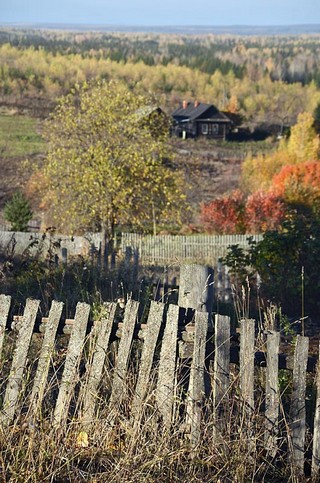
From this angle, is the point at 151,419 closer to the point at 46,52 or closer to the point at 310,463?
the point at 310,463

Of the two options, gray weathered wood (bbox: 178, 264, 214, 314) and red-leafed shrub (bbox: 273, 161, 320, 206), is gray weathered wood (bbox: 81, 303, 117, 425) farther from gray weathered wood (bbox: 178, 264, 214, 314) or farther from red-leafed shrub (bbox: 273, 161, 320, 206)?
red-leafed shrub (bbox: 273, 161, 320, 206)

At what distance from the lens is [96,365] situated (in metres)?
4.24

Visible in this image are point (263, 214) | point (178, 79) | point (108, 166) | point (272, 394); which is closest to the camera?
point (272, 394)

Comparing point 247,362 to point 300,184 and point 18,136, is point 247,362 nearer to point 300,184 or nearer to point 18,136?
point 300,184

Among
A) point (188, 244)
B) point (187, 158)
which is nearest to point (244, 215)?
point (188, 244)

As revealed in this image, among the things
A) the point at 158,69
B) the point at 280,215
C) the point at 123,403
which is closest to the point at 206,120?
the point at 158,69

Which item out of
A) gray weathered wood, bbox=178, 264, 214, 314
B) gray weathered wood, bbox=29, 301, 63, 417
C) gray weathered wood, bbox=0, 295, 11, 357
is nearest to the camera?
gray weathered wood, bbox=29, 301, 63, 417

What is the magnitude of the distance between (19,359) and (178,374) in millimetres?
1006

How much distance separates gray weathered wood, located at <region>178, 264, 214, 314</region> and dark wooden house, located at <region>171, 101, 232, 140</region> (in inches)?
2428

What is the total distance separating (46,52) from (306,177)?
82.4 m

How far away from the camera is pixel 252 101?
281 ft

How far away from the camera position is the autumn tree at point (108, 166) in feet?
59.8

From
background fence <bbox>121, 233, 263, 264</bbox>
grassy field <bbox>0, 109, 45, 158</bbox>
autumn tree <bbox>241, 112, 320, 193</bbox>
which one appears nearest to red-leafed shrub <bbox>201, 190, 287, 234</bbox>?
background fence <bbox>121, 233, 263, 264</bbox>

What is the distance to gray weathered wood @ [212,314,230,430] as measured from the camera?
412 centimetres
